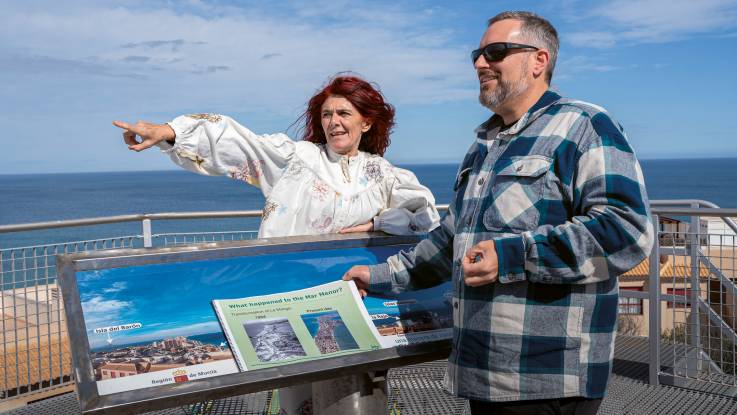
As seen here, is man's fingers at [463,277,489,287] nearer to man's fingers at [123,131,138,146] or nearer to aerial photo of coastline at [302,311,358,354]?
aerial photo of coastline at [302,311,358,354]

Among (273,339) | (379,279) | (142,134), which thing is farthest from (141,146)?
(379,279)

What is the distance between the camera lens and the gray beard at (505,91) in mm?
1633

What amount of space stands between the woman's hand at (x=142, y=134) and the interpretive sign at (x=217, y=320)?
12.0 inches

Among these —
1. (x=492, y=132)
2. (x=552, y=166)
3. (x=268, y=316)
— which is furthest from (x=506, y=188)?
(x=268, y=316)

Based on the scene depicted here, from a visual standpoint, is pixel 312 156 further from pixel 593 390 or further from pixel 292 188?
pixel 593 390

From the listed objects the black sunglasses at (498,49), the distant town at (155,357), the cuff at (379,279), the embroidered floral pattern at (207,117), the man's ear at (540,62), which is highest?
the black sunglasses at (498,49)

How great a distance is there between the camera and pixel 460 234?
165 cm

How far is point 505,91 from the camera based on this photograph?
5.39 ft

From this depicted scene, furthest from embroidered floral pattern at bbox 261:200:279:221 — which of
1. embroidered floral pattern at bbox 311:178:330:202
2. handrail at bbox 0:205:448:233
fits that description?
handrail at bbox 0:205:448:233

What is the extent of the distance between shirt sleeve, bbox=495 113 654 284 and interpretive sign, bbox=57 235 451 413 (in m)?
0.47

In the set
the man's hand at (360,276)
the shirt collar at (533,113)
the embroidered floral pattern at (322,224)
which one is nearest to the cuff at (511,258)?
the shirt collar at (533,113)

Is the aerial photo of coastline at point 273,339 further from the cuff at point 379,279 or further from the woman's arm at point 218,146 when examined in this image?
the woman's arm at point 218,146

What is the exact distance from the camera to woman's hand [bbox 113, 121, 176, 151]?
1856 mm

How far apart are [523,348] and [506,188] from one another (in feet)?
1.16
